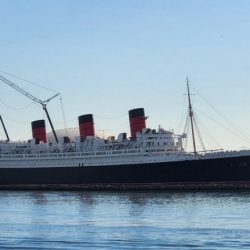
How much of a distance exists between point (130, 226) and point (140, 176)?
49501 mm

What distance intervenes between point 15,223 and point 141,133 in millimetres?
52490

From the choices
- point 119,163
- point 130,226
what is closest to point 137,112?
point 119,163

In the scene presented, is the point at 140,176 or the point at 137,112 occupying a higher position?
the point at 137,112

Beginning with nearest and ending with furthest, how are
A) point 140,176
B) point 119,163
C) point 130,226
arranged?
point 130,226 → point 140,176 → point 119,163

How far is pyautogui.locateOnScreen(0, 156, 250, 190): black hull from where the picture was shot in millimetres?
81500

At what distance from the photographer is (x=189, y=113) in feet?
293

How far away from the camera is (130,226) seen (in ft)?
130

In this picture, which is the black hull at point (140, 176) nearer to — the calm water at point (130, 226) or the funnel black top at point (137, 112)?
the funnel black top at point (137, 112)

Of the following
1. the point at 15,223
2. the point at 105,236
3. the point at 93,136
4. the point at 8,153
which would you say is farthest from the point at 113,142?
the point at 105,236

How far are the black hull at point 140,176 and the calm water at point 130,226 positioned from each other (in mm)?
23134

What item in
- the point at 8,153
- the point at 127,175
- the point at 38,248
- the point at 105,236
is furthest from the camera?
the point at 8,153

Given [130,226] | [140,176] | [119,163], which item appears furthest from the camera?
[119,163]

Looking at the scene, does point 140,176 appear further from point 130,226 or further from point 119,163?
point 130,226

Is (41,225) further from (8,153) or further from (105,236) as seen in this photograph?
(8,153)
